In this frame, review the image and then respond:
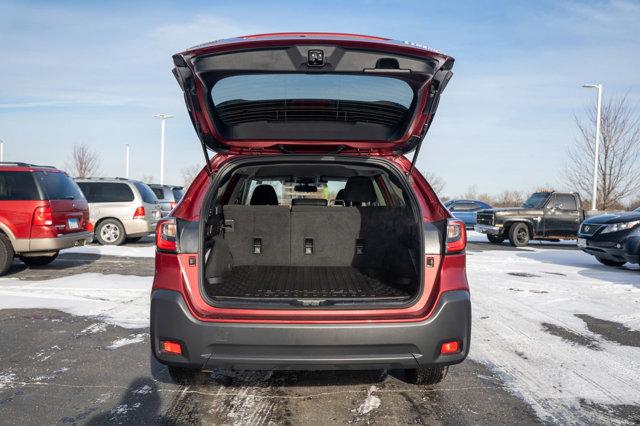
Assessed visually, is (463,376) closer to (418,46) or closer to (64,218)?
(418,46)

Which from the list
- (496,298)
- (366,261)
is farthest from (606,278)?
(366,261)

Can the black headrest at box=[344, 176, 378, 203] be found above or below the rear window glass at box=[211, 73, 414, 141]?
below

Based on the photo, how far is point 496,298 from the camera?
696cm

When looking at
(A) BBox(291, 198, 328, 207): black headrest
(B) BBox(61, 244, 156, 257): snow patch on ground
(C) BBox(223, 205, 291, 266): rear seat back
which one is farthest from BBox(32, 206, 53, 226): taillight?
(A) BBox(291, 198, 328, 207): black headrest

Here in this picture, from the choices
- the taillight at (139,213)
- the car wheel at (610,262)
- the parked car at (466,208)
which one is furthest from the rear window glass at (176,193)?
the car wheel at (610,262)

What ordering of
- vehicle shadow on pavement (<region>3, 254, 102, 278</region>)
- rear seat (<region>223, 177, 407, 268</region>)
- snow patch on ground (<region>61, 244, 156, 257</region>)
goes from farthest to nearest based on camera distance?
snow patch on ground (<region>61, 244, 156, 257</region>)
vehicle shadow on pavement (<region>3, 254, 102, 278</region>)
rear seat (<region>223, 177, 407, 268</region>)

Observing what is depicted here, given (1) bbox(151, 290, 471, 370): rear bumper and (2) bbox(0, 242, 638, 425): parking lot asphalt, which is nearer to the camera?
(1) bbox(151, 290, 471, 370): rear bumper

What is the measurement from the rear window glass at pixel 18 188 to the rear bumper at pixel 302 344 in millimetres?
6486

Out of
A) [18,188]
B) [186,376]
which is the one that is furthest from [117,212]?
[186,376]

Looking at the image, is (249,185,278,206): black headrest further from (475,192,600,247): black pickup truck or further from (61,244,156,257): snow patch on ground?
(475,192,600,247): black pickup truck

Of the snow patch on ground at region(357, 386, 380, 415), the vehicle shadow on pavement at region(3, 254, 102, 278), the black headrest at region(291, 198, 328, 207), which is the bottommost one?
the snow patch on ground at region(357, 386, 380, 415)

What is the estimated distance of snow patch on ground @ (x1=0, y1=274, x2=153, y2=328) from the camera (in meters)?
5.75

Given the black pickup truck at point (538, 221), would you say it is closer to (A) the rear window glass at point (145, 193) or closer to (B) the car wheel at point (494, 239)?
(B) the car wheel at point (494, 239)

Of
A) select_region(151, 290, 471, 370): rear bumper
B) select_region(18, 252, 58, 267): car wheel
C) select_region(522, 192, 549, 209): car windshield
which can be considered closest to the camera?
select_region(151, 290, 471, 370): rear bumper
